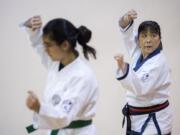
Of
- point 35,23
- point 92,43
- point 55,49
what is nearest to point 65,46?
point 55,49

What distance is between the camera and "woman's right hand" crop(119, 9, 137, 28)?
2.25 meters

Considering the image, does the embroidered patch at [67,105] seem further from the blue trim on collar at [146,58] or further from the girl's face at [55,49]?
the blue trim on collar at [146,58]

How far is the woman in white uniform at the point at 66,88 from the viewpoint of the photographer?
162cm

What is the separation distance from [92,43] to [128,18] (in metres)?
0.73

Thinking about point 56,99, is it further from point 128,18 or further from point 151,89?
point 128,18

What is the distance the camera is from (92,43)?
2977 mm

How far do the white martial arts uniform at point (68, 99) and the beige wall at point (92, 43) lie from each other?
1108mm

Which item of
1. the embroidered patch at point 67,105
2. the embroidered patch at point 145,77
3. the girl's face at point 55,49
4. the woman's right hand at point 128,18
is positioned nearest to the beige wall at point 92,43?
the woman's right hand at point 128,18

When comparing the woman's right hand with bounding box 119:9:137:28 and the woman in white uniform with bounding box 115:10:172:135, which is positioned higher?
the woman's right hand with bounding box 119:9:137:28

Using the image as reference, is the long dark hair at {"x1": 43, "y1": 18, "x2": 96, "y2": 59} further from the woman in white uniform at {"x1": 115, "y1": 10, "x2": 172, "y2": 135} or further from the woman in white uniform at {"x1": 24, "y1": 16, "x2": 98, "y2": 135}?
the woman in white uniform at {"x1": 115, "y1": 10, "x2": 172, "y2": 135}

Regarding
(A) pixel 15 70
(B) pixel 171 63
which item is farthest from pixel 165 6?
(A) pixel 15 70

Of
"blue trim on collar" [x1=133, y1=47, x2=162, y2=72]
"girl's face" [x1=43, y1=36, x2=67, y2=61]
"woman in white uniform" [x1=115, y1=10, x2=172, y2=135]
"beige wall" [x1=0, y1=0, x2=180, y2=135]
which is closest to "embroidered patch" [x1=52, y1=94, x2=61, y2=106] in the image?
"girl's face" [x1=43, y1=36, x2=67, y2=61]

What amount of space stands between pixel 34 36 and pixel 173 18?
1390mm

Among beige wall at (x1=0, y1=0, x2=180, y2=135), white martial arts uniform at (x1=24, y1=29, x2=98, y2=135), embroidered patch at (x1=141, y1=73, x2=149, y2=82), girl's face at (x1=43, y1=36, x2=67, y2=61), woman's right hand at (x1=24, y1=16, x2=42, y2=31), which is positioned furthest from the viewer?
beige wall at (x1=0, y1=0, x2=180, y2=135)
